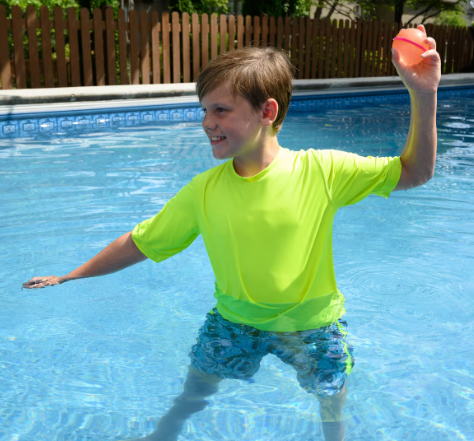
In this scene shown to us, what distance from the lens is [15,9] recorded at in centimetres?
961

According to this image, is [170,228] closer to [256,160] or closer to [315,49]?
[256,160]

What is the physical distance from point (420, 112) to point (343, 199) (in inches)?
15.2

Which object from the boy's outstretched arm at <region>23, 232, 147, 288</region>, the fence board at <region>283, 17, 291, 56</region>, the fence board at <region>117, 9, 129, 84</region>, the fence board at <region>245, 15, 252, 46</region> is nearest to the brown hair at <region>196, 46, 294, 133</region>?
the boy's outstretched arm at <region>23, 232, 147, 288</region>

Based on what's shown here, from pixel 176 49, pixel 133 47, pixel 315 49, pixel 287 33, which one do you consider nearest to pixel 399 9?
pixel 315 49

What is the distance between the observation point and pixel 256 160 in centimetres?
193

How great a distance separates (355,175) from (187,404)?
43.8 inches

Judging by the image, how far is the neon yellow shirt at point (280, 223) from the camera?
1.89 metres

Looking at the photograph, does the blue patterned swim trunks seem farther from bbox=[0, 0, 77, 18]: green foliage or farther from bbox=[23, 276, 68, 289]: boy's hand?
bbox=[0, 0, 77, 18]: green foliage

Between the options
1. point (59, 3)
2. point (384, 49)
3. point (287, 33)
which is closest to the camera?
point (287, 33)

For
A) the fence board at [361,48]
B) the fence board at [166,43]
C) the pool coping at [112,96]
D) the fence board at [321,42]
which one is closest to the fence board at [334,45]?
the fence board at [321,42]

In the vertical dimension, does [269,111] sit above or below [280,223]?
above

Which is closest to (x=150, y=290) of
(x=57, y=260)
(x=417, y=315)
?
(x=57, y=260)

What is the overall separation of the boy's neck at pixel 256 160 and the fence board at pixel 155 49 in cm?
961

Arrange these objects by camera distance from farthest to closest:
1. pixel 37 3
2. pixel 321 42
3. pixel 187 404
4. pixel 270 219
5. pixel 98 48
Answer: pixel 321 42
pixel 37 3
pixel 98 48
pixel 187 404
pixel 270 219
